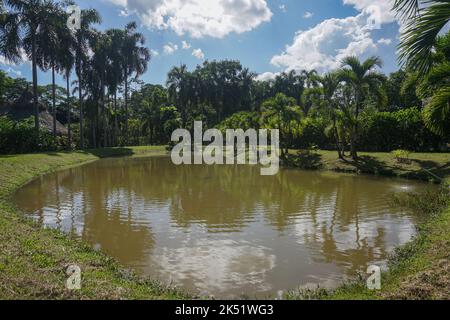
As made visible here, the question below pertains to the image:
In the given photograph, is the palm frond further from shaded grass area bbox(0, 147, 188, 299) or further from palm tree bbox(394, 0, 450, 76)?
shaded grass area bbox(0, 147, 188, 299)

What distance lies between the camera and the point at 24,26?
3262 cm

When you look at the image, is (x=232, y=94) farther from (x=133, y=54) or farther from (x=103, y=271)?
(x=103, y=271)

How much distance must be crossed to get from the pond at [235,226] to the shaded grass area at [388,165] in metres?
1.44

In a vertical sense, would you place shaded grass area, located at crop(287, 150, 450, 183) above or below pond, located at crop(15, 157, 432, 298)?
above

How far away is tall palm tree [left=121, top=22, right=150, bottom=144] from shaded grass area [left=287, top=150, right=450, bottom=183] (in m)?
29.3

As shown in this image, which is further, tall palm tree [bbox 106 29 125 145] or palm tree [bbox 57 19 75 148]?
tall palm tree [bbox 106 29 125 145]

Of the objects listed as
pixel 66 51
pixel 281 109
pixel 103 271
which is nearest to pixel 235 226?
pixel 103 271

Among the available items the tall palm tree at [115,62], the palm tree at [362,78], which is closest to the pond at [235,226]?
the palm tree at [362,78]

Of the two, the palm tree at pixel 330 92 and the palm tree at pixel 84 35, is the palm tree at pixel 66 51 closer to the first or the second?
the palm tree at pixel 84 35

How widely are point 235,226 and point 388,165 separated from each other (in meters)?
14.5

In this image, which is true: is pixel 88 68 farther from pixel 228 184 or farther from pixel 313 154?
pixel 228 184

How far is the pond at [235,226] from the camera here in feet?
24.4

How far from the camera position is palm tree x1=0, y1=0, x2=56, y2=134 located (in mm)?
31375

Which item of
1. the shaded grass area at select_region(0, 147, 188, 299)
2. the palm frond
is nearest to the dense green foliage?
the palm frond
